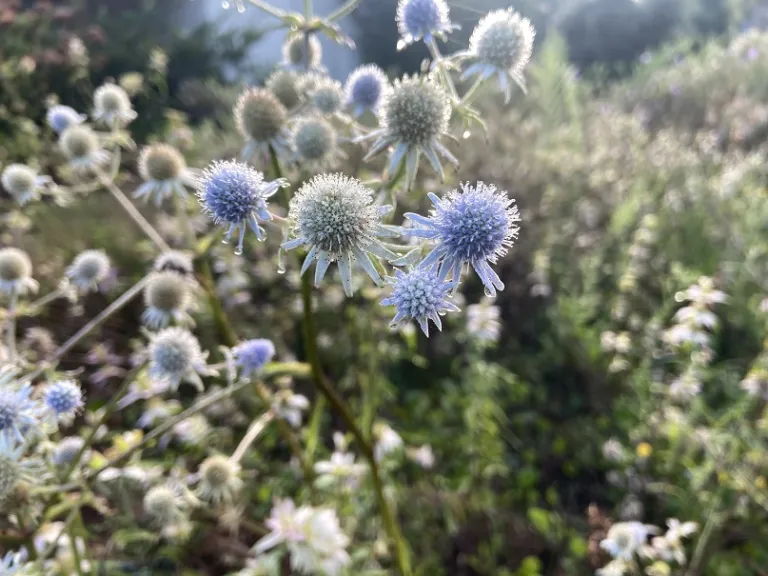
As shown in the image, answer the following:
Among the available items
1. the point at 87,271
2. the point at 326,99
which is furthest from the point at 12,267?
the point at 326,99

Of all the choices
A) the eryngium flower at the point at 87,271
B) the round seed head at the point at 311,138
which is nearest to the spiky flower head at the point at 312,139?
the round seed head at the point at 311,138

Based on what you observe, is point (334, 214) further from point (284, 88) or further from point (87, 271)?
point (87, 271)

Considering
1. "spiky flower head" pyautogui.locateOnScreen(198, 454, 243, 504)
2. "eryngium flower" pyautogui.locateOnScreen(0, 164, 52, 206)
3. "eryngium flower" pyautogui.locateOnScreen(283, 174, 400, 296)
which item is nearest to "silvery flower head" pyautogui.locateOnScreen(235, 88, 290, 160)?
"eryngium flower" pyautogui.locateOnScreen(283, 174, 400, 296)

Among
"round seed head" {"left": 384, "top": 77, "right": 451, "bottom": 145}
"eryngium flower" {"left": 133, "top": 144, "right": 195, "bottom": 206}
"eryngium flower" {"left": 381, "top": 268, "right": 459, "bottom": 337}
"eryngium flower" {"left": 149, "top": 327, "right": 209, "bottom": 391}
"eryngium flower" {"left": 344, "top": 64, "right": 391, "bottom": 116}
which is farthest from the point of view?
"eryngium flower" {"left": 133, "top": 144, "right": 195, "bottom": 206}

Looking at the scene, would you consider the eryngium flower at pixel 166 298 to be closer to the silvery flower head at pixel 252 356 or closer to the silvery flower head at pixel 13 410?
the silvery flower head at pixel 252 356

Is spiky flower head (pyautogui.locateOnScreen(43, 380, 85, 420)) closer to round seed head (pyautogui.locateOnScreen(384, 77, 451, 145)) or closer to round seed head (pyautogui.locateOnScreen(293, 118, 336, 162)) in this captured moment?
round seed head (pyautogui.locateOnScreen(293, 118, 336, 162))

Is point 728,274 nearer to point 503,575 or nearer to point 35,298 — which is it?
point 503,575
